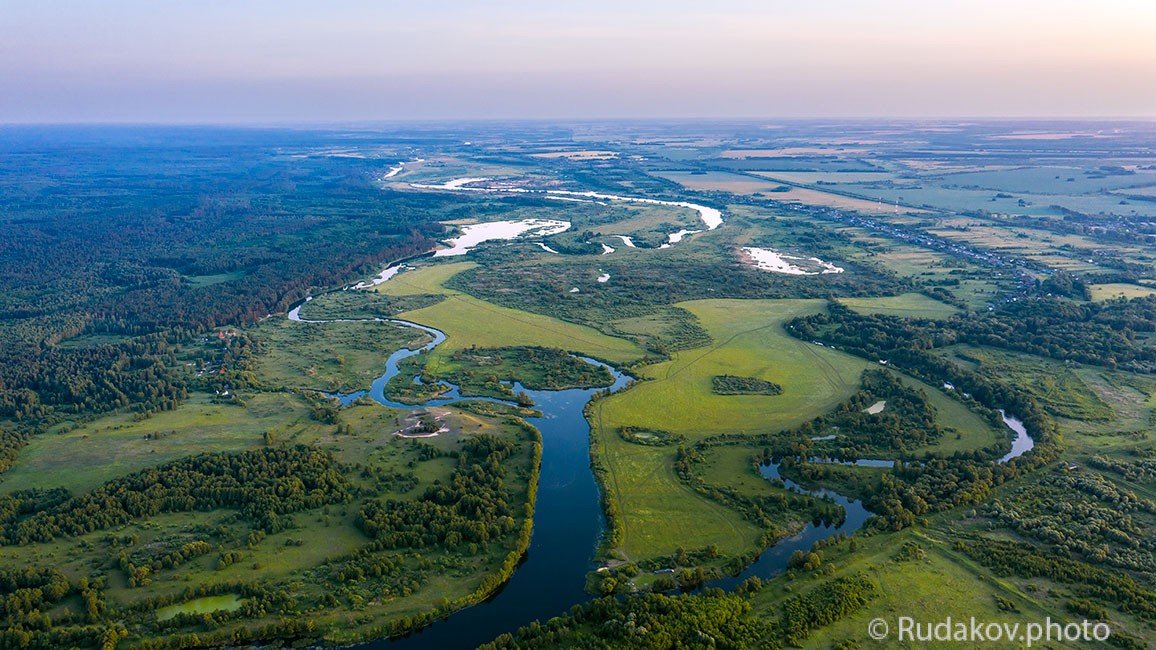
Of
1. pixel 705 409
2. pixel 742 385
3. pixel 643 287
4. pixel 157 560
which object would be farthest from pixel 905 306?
pixel 157 560

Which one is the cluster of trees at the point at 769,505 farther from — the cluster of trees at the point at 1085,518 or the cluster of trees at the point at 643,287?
the cluster of trees at the point at 643,287

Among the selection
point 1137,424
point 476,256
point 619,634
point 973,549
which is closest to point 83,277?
point 476,256

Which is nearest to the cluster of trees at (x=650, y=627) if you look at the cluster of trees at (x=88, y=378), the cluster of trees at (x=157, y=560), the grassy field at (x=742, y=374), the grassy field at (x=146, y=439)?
the cluster of trees at (x=157, y=560)

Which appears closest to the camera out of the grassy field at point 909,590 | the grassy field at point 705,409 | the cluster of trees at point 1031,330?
the grassy field at point 909,590

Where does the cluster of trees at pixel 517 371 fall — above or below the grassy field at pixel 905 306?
below

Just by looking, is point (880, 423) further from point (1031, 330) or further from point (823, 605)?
point (1031, 330)

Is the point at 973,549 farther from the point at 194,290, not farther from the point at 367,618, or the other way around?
the point at 194,290
